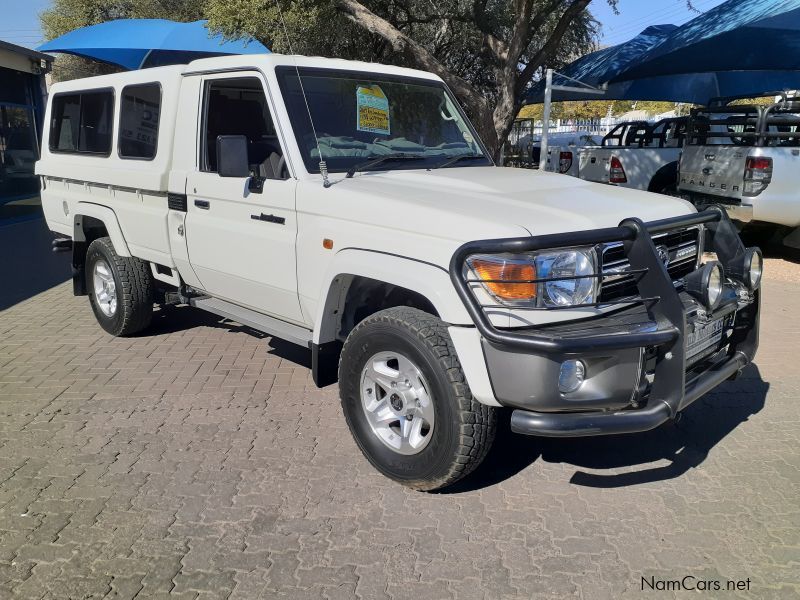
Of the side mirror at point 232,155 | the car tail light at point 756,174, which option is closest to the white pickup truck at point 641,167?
the car tail light at point 756,174

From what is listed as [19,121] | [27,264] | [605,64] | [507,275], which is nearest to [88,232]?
[27,264]

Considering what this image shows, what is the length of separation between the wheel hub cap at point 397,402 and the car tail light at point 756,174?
6.69 meters

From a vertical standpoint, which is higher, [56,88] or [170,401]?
[56,88]

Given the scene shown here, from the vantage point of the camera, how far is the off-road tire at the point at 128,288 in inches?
223

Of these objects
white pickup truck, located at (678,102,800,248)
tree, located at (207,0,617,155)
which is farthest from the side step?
tree, located at (207,0,617,155)

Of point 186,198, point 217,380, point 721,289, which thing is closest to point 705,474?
Result: point 721,289

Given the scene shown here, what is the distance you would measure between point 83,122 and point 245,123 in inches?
92.5

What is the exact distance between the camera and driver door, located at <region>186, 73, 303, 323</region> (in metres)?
4.02

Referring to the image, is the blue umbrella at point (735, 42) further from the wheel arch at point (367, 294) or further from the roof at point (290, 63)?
the wheel arch at point (367, 294)

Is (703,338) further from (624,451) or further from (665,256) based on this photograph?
(624,451)

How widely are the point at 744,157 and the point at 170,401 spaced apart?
731 centimetres

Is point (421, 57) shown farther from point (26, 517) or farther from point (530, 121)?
point (530, 121)

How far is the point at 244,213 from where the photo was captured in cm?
423

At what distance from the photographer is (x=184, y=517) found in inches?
130
